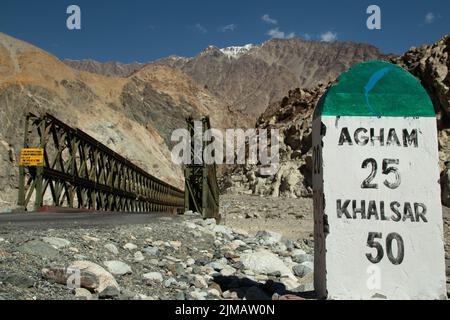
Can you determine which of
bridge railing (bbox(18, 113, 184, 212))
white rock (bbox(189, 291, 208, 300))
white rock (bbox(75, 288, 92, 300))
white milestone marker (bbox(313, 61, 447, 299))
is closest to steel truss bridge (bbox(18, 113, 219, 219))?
bridge railing (bbox(18, 113, 184, 212))

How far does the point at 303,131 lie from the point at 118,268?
4507cm

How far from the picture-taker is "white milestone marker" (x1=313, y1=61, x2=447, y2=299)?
3537 mm

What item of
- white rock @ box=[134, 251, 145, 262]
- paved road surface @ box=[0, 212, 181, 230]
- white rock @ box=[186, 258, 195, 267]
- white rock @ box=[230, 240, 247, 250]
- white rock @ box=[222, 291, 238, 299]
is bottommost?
white rock @ box=[222, 291, 238, 299]

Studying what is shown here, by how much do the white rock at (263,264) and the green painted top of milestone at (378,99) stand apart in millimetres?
3586

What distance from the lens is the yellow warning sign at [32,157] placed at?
9680 mm

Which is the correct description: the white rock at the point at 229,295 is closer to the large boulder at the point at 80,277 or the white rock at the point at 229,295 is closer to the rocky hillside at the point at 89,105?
the large boulder at the point at 80,277

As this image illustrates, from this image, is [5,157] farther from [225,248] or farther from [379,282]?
[379,282]

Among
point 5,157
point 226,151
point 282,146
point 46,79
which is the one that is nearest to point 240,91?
point 226,151

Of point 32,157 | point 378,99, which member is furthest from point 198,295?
point 32,157

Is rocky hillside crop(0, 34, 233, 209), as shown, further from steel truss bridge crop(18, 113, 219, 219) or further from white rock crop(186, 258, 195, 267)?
white rock crop(186, 258, 195, 267)

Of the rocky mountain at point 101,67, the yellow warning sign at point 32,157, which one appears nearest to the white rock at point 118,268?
the yellow warning sign at point 32,157

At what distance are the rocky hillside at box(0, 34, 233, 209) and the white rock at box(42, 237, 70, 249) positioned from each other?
16.2 metres

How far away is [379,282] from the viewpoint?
353 centimetres

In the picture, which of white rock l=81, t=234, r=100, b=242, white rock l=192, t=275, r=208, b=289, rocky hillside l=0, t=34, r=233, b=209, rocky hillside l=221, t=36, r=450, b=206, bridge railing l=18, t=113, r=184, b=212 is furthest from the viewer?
rocky hillside l=221, t=36, r=450, b=206
